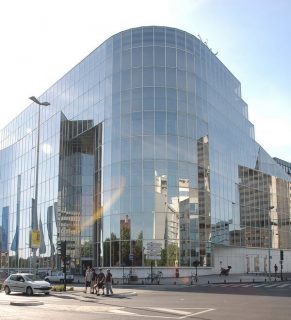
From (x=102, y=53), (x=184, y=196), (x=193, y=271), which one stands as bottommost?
(x=193, y=271)

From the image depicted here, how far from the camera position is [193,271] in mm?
57000

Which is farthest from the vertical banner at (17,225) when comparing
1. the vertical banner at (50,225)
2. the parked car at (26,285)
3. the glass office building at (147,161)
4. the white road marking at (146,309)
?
the white road marking at (146,309)

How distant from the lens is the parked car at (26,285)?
31688 mm

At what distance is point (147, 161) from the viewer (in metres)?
57.7

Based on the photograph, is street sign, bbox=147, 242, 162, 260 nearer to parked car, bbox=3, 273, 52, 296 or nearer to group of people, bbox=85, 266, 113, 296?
group of people, bbox=85, 266, 113, 296

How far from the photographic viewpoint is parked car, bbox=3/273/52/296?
3169cm

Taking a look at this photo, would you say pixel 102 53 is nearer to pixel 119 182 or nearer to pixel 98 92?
pixel 98 92

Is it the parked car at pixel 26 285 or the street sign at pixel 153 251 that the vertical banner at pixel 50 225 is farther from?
the parked car at pixel 26 285

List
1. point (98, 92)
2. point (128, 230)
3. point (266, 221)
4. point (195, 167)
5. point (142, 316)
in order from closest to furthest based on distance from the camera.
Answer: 1. point (142, 316)
2. point (128, 230)
3. point (195, 167)
4. point (98, 92)
5. point (266, 221)

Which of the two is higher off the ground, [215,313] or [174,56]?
[174,56]

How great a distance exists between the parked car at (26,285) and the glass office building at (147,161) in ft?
68.1

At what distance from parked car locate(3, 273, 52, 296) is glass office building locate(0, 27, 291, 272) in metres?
20.7

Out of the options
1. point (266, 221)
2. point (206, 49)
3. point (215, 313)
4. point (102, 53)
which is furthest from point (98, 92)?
point (215, 313)

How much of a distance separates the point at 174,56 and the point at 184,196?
1687 cm
